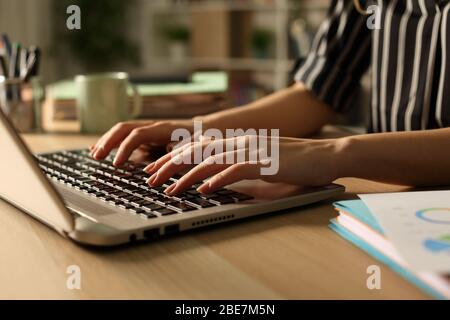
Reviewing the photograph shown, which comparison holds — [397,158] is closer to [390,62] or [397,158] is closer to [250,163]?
[250,163]

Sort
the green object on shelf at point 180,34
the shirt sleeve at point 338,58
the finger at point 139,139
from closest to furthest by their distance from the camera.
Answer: the finger at point 139,139
the shirt sleeve at point 338,58
the green object on shelf at point 180,34

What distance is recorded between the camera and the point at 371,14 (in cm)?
121

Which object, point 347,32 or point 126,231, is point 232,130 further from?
point 126,231

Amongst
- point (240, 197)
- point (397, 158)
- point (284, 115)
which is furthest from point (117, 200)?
point (284, 115)

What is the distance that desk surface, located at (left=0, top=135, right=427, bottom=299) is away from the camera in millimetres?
439

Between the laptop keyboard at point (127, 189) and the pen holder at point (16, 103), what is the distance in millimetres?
454

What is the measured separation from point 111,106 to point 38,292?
859mm

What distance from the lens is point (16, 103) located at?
1262mm

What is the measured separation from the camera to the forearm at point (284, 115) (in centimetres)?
106

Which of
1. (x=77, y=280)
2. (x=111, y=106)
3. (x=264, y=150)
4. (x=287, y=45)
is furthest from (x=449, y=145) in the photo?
(x=287, y=45)

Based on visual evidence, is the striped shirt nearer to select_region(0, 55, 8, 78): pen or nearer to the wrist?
the wrist

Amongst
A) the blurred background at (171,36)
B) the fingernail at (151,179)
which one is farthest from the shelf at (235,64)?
the fingernail at (151,179)

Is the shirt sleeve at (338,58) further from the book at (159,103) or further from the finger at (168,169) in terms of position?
the finger at (168,169)

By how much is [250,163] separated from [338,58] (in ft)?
2.30
